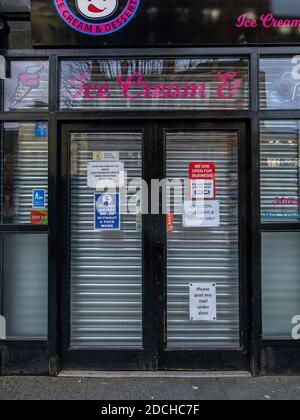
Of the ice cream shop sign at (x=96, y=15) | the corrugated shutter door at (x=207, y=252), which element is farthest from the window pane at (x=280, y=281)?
the ice cream shop sign at (x=96, y=15)

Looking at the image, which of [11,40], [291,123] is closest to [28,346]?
[11,40]

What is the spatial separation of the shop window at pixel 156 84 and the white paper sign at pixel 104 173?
1.97 feet

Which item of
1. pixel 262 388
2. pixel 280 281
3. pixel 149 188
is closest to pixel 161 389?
pixel 262 388

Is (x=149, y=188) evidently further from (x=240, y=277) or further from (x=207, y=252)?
(x=240, y=277)

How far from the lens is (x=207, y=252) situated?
193 inches

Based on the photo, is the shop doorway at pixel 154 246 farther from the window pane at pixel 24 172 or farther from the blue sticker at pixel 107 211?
the window pane at pixel 24 172

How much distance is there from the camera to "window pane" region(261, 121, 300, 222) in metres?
4.81

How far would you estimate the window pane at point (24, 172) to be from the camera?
483 centimetres

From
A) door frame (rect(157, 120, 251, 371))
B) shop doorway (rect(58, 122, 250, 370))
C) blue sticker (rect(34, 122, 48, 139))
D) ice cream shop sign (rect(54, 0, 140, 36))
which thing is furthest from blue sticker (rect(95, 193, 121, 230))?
ice cream shop sign (rect(54, 0, 140, 36))

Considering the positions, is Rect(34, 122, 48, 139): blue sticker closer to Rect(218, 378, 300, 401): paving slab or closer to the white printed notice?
the white printed notice

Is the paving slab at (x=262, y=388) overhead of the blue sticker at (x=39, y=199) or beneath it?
beneath

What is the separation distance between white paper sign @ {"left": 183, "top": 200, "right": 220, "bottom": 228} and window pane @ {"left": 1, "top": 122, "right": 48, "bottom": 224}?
1502 millimetres

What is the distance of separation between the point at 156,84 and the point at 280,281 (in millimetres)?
2464

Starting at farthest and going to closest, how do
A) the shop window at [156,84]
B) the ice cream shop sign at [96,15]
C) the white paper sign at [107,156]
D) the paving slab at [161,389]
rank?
the white paper sign at [107,156] → the shop window at [156,84] → the ice cream shop sign at [96,15] → the paving slab at [161,389]
